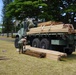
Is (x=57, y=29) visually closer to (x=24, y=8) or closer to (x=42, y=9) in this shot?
(x=42, y=9)

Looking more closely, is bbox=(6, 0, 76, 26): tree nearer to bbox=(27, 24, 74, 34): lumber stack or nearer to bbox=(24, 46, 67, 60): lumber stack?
bbox=(27, 24, 74, 34): lumber stack

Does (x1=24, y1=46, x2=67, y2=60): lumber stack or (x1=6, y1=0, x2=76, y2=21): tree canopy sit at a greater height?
(x1=6, y1=0, x2=76, y2=21): tree canopy

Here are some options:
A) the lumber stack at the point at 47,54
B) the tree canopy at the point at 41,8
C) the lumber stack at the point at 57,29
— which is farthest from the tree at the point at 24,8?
the lumber stack at the point at 47,54

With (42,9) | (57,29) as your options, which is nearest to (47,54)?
(57,29)

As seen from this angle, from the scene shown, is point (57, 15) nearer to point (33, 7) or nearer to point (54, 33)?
point (33, 7)

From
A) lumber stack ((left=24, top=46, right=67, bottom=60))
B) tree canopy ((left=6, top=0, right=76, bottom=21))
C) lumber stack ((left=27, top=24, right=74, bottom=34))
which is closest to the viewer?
lumber stack ((left=24, top=46, right=67, bottom=60))

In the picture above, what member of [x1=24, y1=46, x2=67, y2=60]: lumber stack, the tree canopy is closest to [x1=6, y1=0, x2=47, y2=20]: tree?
the tree canopy

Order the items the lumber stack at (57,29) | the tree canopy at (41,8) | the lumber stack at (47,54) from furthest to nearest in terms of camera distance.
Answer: the tree canopy at (41,8)
the lumber stack at (57,29)
the lumber stack at (47,54)

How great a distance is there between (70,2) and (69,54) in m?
19.8

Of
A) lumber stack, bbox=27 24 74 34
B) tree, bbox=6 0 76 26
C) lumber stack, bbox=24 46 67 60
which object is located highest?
tree, bbox=6 0 76 26

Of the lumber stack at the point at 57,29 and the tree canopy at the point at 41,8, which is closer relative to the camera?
the lumber stack at the point at 57,29

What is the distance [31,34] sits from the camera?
19859mm

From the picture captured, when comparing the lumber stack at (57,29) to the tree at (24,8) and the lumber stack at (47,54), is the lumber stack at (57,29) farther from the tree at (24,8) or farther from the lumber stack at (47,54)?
the tree at (24,8)

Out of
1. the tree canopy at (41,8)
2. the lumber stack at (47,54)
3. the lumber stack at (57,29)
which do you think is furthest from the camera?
the tree canopy at (41,8)
